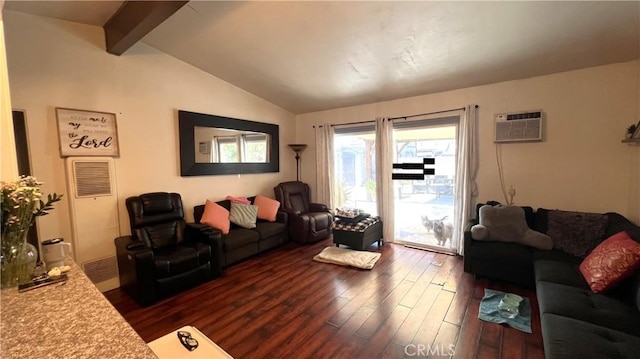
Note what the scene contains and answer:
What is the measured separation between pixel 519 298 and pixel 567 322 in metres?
1.03

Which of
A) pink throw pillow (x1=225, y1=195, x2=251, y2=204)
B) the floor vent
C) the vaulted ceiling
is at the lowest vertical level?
the floor vent

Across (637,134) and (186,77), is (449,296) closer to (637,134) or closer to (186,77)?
(637,134)

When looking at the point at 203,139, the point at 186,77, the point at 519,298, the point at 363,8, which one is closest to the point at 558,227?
the point at 519,298

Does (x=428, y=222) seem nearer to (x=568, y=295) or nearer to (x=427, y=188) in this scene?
(x=427, y=188)

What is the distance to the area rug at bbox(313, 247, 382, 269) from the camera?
138 inches

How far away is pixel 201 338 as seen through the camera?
4.25 ft

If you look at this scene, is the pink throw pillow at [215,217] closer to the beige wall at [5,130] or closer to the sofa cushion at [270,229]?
the sofa cushion at [270,229]

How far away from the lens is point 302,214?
443 centimetres

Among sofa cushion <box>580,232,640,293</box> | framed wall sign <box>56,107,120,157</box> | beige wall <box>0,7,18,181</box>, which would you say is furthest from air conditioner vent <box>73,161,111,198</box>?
sofa cushion <box>580,232,640,293</box>

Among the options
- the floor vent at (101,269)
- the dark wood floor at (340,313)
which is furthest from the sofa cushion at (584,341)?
the floor vent at (101,269)

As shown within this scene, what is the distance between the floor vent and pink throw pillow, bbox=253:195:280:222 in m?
1.93

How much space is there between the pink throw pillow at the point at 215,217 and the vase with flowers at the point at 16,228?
2309mm

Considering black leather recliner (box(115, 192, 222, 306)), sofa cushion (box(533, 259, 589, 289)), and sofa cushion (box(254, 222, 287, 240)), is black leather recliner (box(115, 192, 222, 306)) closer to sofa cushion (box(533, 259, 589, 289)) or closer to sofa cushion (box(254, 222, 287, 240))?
sofa cushion (box(254, 222, 287, 240))

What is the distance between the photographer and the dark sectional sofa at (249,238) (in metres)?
3.44
